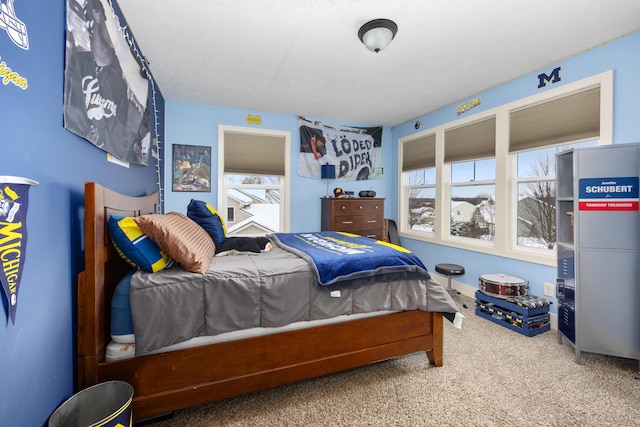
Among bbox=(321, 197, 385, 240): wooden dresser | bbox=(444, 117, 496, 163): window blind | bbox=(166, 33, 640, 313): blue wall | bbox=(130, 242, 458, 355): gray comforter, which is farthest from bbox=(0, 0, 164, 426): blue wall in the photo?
bbox=(444, 117, 496, 163): window blind

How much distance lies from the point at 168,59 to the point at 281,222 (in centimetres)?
244

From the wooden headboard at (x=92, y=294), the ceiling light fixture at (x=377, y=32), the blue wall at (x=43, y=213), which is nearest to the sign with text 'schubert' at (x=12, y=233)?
the blue wall at (x=43, y=213)

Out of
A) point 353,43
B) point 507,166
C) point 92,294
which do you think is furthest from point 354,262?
point 507,166

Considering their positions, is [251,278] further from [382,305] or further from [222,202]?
[222,202]

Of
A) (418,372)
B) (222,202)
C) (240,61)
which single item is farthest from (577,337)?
(222,202)

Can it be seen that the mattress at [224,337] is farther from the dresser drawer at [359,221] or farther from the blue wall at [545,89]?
the dresser drawer at [359,221]

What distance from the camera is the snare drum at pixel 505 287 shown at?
2.76 meters

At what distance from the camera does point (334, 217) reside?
413 centimetres

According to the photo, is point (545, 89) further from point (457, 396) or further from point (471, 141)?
point (457, 396)

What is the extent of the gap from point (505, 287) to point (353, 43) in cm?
261

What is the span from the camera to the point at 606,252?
6.75 ft

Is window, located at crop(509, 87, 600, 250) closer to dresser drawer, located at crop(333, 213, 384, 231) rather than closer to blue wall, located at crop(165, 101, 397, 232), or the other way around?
dresser drawer, located at crop(333, 213, 384, 231)

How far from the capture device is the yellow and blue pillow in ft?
4.71

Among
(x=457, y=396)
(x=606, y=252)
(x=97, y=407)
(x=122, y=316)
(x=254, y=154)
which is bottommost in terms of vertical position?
(x=457, y=396)
